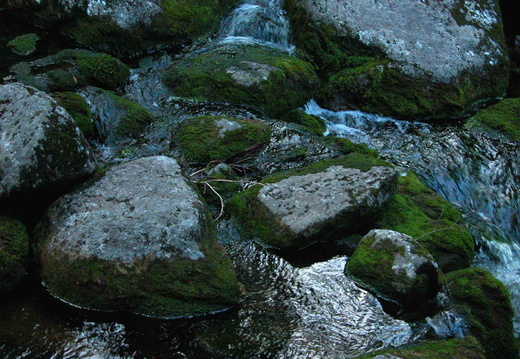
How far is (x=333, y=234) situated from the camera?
4.93 meters

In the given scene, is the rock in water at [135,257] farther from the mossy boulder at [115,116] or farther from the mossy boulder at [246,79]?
the mossy boulder at [246,79]

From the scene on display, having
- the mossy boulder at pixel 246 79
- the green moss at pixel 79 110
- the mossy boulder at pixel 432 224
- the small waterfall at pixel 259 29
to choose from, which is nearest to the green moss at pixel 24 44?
the green moss at pixel 79 110

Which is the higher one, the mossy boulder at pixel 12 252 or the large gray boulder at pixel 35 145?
the large gray boulder at pixel 35 145

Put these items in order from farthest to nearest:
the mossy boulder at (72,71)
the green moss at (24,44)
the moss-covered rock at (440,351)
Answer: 1. the green moss at (24,44)
2. the mossy boulder at (72,71)
3. the moss-covered rock at (440,351)

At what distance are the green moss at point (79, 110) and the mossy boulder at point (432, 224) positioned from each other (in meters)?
3.83

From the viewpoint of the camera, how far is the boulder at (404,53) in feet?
27.7

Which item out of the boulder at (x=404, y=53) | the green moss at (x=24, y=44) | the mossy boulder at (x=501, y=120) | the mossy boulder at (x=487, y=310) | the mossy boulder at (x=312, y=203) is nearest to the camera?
the mossy boulder at (x=487, y=310)

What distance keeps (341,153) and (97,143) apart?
3.24 metres

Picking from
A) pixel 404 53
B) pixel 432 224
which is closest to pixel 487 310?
pixel 432 224

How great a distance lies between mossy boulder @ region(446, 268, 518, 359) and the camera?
13.4 ft

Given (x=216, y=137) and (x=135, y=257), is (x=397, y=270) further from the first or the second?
(x=216, y=137)

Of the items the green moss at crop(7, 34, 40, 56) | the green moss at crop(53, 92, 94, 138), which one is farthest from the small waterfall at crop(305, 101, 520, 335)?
the green moss at crop(7, 34, 40, 56)

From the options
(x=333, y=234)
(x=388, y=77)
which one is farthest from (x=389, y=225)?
(x=388, y=77)

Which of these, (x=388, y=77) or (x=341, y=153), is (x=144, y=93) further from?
(x=388, y=77)
